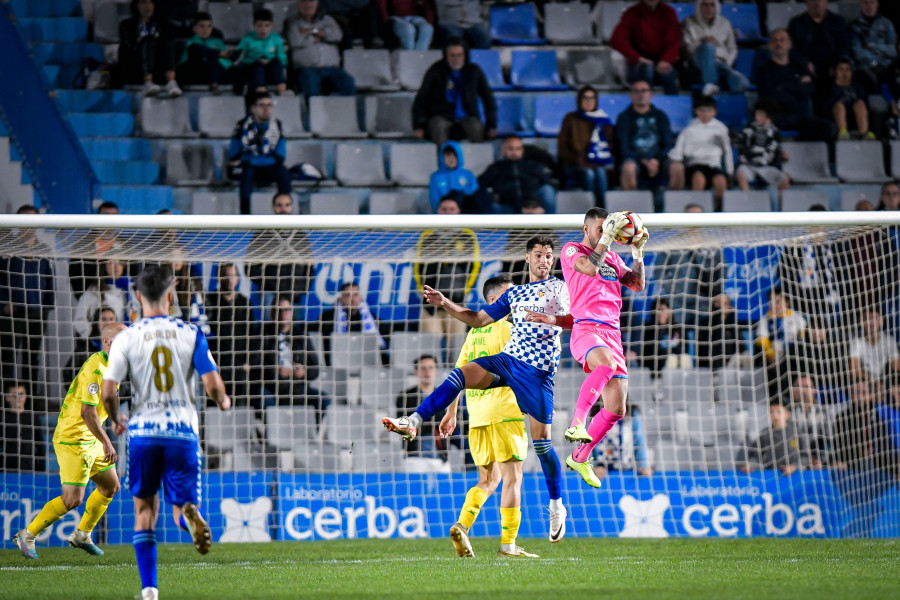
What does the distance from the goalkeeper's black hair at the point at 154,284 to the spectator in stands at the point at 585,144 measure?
8.91 metres

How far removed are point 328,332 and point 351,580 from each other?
5.08 metres

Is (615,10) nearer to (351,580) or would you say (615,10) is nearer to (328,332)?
(328,332)

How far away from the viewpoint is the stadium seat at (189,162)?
46.3ft

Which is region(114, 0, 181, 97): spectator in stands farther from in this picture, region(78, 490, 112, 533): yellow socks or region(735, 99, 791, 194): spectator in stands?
region(735, 99, 791, 194): spectator in stands

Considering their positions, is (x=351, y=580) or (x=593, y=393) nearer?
(x=351, y=580)

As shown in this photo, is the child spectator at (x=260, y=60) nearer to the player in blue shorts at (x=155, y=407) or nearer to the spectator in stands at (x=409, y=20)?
the spectator in stands at (x=409, y=20)

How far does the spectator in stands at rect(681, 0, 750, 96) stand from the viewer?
15117mm

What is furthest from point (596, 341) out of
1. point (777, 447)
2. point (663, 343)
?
point (777, 447)

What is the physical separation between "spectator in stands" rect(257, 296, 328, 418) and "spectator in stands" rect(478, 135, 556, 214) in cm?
318

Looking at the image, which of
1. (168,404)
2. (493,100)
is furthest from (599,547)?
(493,100)

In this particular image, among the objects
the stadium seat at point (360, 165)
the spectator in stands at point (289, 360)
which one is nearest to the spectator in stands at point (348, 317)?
the spectator in stands at point (289, 360)

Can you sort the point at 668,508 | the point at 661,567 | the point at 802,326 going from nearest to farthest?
the point at 661,567 < the point at 668,508 < the point at 802,326

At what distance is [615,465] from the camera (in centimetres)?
1116

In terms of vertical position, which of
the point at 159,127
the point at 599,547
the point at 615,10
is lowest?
the point at 599,547
